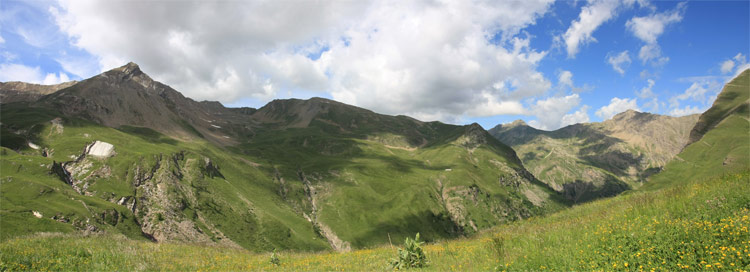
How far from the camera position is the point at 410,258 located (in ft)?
51.9

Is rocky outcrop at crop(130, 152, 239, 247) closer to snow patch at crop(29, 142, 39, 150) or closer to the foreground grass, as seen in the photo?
snow patch at crop(29, 142, 39, 150)

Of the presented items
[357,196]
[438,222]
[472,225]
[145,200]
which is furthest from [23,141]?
[472,225]

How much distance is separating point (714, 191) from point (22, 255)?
31404mm

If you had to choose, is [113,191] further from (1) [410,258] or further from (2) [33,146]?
(1) [410,258]

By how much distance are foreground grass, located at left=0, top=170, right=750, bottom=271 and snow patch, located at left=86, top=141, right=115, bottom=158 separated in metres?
125

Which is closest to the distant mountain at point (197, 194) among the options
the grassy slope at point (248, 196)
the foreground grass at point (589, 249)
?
the grassy slope at point (248, 196)

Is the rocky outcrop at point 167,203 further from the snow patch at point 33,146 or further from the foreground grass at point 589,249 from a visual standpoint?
the foreground grass at point 589,249

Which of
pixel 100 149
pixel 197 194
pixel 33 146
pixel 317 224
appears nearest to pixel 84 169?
pixel 100 149

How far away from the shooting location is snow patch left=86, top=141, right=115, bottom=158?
388 ft

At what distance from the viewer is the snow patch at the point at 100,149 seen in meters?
118

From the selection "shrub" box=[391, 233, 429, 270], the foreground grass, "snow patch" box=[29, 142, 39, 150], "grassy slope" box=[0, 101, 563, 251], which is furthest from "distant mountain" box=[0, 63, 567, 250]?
"shrub" box=[391, 233, 429, 270]

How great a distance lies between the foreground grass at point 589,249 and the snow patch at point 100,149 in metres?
125

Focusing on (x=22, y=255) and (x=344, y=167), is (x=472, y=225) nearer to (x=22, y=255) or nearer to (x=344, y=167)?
(x=344, y=167)

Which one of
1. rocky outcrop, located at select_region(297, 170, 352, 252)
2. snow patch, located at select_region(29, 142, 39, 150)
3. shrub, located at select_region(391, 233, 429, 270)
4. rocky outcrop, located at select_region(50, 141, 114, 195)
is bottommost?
rocky outcrop, located at select_region(297, 170, 352, 252)
